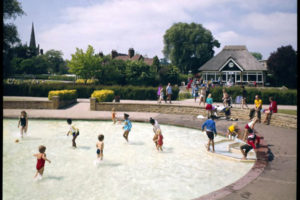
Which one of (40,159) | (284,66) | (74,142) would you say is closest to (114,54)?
(284,66)

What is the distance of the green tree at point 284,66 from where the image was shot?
45531 millimetres

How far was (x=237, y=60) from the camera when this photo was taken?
2000 inches

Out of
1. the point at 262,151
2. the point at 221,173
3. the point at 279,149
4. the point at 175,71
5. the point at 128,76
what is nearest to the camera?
the point at 221,173

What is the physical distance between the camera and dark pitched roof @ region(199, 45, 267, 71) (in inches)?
1870

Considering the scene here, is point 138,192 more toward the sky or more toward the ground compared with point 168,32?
more toward the ground

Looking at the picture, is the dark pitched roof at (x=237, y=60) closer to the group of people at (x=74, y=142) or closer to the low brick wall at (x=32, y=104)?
the low brick wall at (x=32, y=104)

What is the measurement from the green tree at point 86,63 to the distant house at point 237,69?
19818mm

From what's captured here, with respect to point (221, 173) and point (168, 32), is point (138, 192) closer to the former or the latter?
point (221, 173)

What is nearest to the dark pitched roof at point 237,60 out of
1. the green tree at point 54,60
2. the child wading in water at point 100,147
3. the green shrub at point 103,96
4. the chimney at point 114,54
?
the green shrub at point 103,96

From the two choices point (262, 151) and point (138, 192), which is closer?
point (138, 192)

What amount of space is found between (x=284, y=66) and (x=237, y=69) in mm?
7663

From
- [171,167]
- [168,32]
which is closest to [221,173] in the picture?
[171,167]

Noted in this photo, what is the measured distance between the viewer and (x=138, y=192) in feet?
26.6

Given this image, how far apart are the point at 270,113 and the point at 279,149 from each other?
→ 20.1 ft
